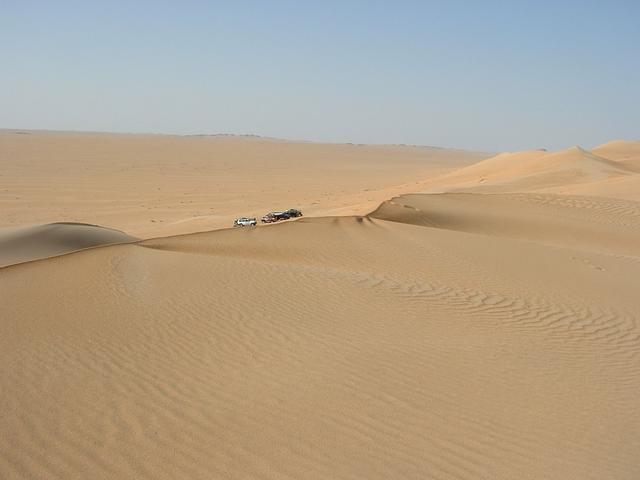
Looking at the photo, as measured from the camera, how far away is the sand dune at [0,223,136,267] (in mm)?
Answer: 14070

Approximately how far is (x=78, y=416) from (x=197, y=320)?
7.59 ft

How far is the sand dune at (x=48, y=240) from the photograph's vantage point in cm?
1407

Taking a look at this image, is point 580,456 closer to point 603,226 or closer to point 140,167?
point 603,226

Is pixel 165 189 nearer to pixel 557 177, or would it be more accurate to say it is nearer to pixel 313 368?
pixel 557 177

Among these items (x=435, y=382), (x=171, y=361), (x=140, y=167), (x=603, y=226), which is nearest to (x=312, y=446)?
(x=435, y=382)

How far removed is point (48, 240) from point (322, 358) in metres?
12.3

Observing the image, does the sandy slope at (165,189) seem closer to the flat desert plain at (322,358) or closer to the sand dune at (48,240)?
the sand dune at (48,240)

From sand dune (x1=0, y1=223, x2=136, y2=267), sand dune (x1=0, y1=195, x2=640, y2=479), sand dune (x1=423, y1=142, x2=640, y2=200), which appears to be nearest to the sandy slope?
sand dune (x1=423, y1=142, x2=640, y2=200)

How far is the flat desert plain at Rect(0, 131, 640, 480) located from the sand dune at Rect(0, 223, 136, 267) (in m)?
0.70

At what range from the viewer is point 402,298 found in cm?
796

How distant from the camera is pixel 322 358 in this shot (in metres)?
5.60

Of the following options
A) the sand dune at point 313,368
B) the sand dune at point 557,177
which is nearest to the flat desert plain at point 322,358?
the sand dune at point 313,368

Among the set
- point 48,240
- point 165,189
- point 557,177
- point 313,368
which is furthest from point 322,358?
point 165,189

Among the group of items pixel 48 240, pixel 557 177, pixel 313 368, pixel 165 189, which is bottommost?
pixel 313 368
